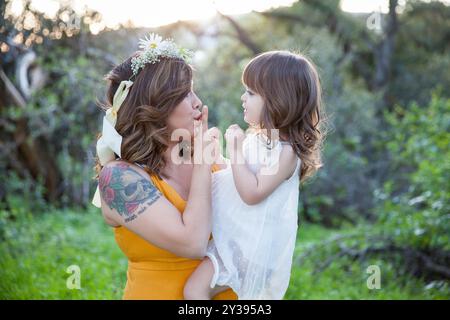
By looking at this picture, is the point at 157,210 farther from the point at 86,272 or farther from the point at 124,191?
the point at 86,272

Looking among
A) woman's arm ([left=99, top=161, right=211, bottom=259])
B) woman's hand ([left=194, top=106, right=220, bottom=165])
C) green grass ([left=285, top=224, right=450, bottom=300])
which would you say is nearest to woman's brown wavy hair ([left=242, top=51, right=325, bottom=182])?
woman's hand ([left=194, top=106, right=220, bottom=165])

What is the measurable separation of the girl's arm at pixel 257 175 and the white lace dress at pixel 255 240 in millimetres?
33

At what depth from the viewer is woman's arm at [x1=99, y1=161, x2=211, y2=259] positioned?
2.11 metres

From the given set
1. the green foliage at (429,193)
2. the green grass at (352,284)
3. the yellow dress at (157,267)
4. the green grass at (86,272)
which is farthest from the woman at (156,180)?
the green foliage at (429,193)

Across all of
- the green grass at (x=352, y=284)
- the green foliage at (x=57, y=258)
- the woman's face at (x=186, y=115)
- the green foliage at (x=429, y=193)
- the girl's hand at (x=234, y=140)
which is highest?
the woman's face at (x=186, y=115)

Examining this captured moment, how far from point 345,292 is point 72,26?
4115 millimetres

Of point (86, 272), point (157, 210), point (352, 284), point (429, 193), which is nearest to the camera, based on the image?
point (157, 210)

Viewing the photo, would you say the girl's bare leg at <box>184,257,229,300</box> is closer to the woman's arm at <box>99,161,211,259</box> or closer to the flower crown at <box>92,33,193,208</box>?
the woman's arm at <box>99,161,211,259</box>

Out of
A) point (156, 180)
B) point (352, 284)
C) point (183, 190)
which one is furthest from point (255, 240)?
point (352, 284)

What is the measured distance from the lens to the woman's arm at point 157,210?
211 centimetres

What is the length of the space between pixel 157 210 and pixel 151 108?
0.40 meters

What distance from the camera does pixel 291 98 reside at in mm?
2510

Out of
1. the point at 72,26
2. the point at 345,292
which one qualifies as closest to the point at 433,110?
the point at 345,292

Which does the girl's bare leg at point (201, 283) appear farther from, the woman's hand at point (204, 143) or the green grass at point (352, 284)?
the green grass at point (352, 284)
